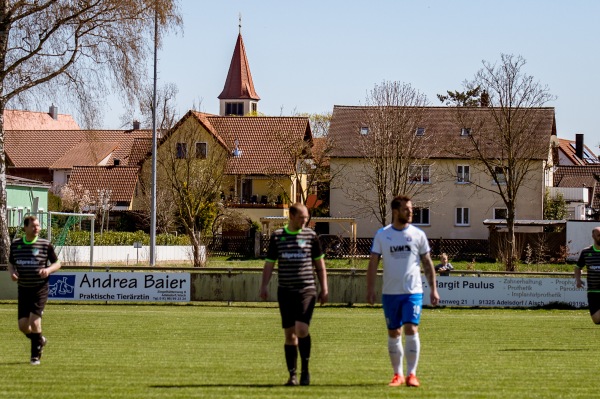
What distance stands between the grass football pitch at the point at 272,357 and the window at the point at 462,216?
41953mm

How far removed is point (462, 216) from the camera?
71.6 meters

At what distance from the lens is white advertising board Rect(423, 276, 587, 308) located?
32531 millimetres

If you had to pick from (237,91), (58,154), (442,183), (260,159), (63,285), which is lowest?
(63,285)

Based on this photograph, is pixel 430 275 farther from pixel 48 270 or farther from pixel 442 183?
pixel 442 183

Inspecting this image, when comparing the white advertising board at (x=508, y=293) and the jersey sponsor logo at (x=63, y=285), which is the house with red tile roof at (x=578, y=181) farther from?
the jersey sponsor logo at (x=63, y=285)

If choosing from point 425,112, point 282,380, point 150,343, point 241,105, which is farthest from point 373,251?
point 241,105

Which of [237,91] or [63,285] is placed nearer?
[63,285]

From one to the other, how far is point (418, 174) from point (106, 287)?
1476 inches

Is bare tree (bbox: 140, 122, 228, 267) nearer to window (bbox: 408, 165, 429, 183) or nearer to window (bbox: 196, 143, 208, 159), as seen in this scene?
window (bbox: 196, 143, 208, 159)

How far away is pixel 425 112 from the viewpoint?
6938 centimetres

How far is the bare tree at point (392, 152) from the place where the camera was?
63812 millimetres

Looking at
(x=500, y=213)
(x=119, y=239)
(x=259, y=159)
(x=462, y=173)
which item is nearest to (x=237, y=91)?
(x=259, y=159)

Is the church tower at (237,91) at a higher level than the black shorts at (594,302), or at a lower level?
higher

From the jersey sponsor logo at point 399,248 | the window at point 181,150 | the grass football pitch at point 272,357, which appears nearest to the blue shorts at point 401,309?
the jersey sponsor logo at point 399,248
